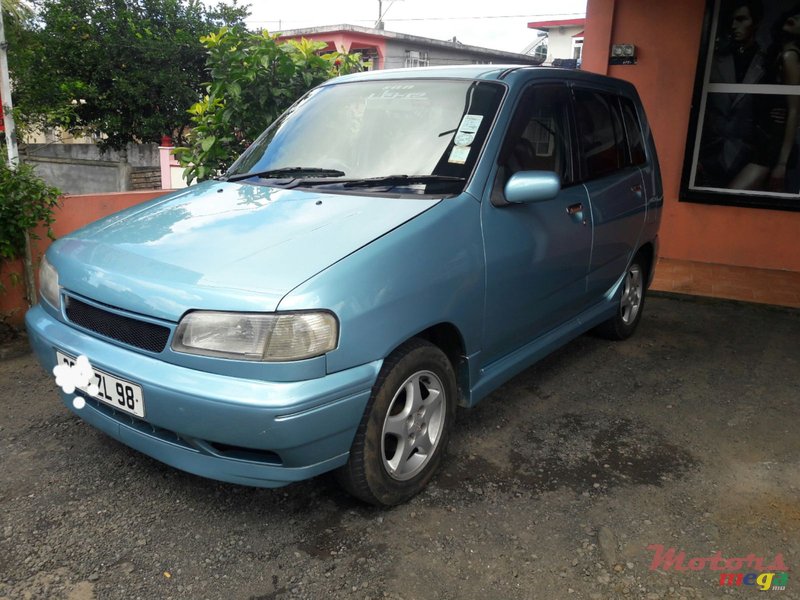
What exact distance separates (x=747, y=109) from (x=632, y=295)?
3333mm

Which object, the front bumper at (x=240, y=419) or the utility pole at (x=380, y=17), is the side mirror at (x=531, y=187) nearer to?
the front bumper at (x=240, y=419)

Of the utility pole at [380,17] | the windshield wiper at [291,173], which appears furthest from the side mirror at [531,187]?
the utility pole at [380,17]

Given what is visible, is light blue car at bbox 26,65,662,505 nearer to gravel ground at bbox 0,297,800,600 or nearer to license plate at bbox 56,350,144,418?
license plate at bbox 56,350,144,418

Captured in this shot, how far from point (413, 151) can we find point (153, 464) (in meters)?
1.88

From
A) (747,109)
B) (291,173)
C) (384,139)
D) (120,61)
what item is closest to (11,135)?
(291,173)

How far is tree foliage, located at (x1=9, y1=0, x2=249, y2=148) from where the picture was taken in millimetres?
14250

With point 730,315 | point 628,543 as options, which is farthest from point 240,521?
point 730,315

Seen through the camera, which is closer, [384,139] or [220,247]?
[220,247]

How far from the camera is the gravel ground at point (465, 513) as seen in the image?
7.79 feet

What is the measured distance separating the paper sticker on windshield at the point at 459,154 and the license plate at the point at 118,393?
1.64 metres

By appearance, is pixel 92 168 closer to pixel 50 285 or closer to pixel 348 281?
pixel 50 285

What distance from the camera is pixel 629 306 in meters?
4.94

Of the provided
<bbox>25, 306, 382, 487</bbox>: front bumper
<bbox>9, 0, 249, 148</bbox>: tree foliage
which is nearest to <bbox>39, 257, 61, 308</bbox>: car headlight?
<bbox>25, 306, 382, 487</bbox>: front bumper

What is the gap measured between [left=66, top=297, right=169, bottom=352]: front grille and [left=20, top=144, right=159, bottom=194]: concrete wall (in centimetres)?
1016
